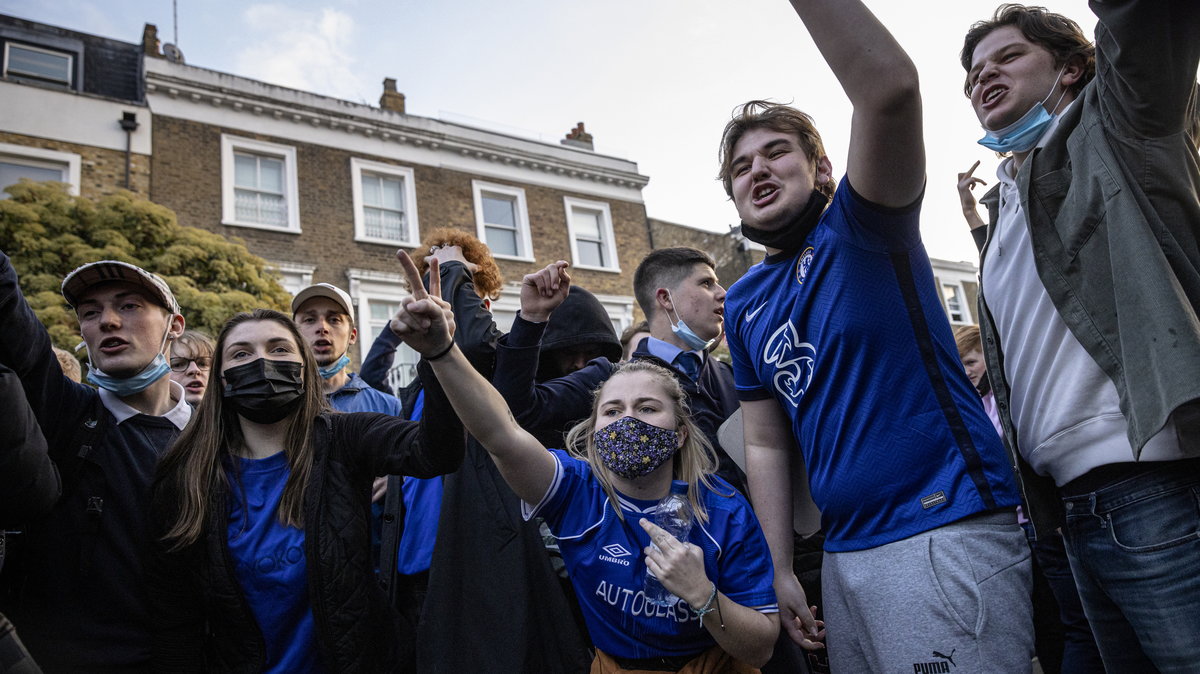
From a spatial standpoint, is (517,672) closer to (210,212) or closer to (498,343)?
(498,343)

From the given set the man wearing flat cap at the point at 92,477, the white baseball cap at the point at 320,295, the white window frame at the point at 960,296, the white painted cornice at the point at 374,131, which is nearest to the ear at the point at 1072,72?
the man wearing flat cap at the point at 92,477

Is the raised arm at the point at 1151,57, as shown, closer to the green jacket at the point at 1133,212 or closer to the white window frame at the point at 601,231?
the green jacket at the point at 1133,212

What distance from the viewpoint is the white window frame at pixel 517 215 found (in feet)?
55.2

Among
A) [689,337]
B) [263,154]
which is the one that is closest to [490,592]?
[689,337]

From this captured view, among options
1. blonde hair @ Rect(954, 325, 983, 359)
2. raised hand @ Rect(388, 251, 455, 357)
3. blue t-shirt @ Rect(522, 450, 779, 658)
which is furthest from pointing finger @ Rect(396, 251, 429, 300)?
blonde hair @ Rect(954, 325, 983, 359)

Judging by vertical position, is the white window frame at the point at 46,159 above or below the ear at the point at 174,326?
above

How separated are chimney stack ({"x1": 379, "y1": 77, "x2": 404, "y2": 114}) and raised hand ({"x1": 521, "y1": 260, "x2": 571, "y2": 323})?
16.2 meters

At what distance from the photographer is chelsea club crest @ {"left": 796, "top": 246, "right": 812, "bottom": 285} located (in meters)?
1.98

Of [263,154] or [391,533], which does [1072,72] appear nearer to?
[391,533]

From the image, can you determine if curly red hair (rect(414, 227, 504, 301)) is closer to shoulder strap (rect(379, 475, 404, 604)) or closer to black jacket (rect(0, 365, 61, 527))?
shoulder strap (rect(379, 475, 404, 604))

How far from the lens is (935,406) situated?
177 centimetres

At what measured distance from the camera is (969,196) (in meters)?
3.17

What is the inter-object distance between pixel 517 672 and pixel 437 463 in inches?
30.6

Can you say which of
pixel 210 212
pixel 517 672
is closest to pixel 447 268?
pixel 517 672
